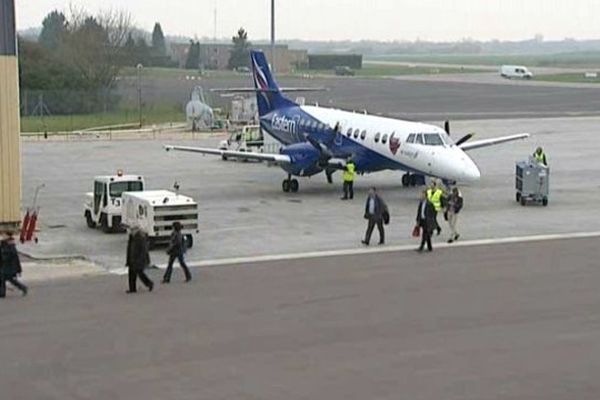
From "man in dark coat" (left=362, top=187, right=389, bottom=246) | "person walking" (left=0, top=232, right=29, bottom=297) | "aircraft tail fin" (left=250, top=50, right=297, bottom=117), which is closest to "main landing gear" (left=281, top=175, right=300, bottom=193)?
"aircraft tail fin" (left=250, top=50, right=297, bottom=117)

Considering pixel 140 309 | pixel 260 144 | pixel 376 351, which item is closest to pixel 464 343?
pixel 376 351

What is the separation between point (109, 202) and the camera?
103 ft

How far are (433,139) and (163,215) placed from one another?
12620 mm

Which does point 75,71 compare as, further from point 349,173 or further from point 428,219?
point 428,219

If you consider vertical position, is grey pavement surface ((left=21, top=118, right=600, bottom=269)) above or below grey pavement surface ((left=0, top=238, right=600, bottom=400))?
below

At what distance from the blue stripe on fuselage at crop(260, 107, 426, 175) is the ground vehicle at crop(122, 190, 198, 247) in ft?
38.9

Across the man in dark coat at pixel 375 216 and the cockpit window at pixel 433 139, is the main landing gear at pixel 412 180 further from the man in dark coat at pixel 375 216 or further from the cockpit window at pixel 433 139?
the man in dark coat at pixel 375 216

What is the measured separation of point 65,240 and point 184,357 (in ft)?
45.4

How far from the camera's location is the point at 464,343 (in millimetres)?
18109

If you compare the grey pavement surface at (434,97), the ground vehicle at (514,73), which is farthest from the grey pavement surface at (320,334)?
the ground vehicle at (514,73)

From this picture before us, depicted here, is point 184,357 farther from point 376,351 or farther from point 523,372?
point 523,372

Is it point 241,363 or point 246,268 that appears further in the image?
point 246,268

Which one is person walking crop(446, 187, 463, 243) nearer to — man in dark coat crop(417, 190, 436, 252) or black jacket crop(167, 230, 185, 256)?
man in dark coat crop(417, 190, 436, 252)

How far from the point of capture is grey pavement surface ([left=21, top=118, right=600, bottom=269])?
2972 cm
